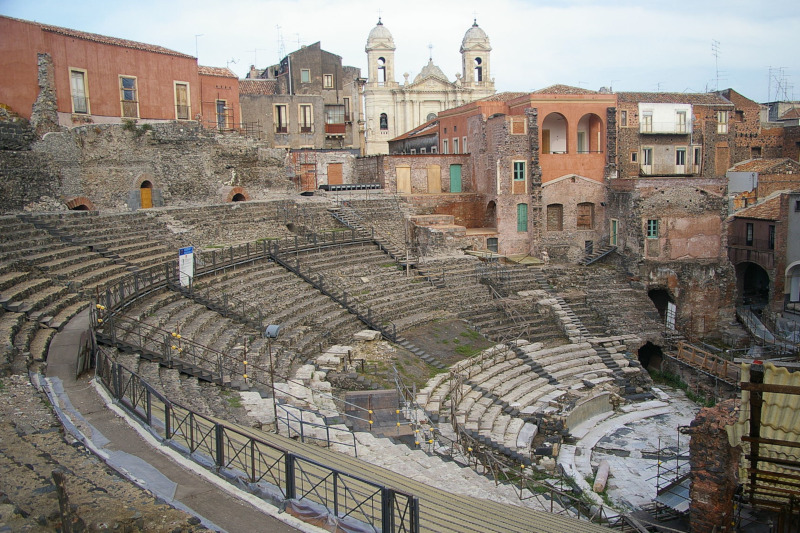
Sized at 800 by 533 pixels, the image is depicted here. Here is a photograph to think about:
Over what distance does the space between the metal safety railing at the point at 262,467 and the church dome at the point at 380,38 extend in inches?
1887

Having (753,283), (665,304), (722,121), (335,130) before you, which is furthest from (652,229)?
(335,130)

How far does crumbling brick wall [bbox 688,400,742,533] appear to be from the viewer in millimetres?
11836

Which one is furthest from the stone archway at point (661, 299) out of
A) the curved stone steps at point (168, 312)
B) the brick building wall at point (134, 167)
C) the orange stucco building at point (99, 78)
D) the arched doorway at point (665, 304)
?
the orange stucco building at point (99, 78)

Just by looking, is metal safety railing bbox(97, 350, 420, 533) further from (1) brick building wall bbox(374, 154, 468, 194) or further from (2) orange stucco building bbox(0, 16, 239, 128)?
(1) brick building wall bbox(374, 154, 468, 194)

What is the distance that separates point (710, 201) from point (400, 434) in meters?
20.5

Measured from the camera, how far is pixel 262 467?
9.34 metres

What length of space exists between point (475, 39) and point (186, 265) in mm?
45980

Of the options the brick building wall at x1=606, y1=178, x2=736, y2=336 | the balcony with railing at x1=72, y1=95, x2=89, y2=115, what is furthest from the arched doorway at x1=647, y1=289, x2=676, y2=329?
the balcony with railing at x1=72, y1=95, x2=89, y2=115

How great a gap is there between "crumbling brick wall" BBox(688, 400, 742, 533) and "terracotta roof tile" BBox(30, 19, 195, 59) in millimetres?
23429

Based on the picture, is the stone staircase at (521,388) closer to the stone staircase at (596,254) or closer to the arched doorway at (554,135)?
the stone staircase at (596,254)

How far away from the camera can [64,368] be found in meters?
11.7

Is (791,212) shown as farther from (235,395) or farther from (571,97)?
(235,395)

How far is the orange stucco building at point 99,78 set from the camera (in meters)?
22.2

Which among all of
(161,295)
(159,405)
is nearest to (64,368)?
(159,405)
